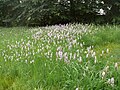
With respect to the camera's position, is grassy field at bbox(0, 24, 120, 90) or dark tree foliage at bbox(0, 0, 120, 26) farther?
dark tree foliage at bbox(0, 0, 120, 26)

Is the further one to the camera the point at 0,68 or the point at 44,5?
the point at 44,5

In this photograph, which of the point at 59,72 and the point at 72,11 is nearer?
the point at 59,72

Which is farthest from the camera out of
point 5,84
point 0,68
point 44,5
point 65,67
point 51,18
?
point 51,18

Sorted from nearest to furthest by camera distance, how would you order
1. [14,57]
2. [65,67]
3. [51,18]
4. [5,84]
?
[65,67], [5,84], [14,57], [51,18]

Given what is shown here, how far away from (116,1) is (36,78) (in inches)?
362

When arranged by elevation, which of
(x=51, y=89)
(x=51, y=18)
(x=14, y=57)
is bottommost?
(x=51, y=18)

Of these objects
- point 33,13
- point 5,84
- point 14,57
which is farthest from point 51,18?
point 5,84

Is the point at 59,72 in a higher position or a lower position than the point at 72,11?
higher

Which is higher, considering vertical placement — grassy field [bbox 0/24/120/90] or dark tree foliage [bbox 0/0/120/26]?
grassy field [bbox 0/24/120/90]

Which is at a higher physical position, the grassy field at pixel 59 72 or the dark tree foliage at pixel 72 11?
the grassy field at pixel 59 72

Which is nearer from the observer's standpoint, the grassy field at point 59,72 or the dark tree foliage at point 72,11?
the grassy field at point 59,72

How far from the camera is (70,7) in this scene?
1375cm

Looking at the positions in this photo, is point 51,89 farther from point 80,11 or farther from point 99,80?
point 80,11

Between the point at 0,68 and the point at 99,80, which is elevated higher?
the point at 99,80
